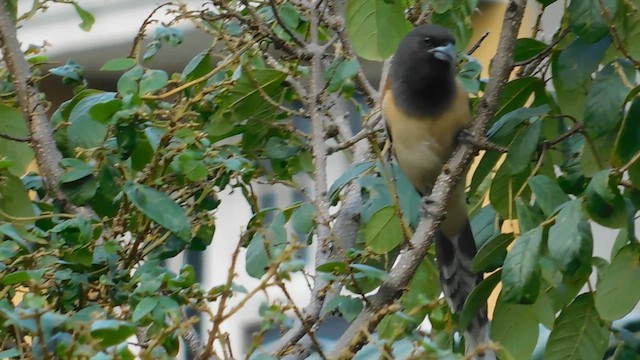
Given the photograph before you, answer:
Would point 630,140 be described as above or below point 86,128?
below

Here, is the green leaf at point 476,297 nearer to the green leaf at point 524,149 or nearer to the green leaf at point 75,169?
the green leaf at point 524,149

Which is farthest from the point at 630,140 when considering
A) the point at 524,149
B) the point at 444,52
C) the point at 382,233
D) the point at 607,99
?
the point at 444,52

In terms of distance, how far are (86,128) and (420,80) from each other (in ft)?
2.56

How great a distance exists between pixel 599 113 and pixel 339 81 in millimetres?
422

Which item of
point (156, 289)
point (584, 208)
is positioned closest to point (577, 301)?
point (584, 208)

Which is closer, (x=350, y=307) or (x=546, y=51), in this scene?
(x=350, y=307)

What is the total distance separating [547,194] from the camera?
1.30 metres

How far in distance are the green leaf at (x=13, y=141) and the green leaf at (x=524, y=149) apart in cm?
79

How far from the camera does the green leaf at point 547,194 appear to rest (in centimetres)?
128

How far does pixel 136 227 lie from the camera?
1.47 metres

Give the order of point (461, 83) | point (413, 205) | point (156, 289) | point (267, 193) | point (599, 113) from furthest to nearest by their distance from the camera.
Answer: point (267, 193), point (461, 83), point (413, 205), point (599, 113), point (156, 289)

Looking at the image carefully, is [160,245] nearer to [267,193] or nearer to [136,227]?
[136,227]

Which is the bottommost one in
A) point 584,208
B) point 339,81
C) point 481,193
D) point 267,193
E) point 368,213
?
point 267,193

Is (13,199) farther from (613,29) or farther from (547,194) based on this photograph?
(613,29)
